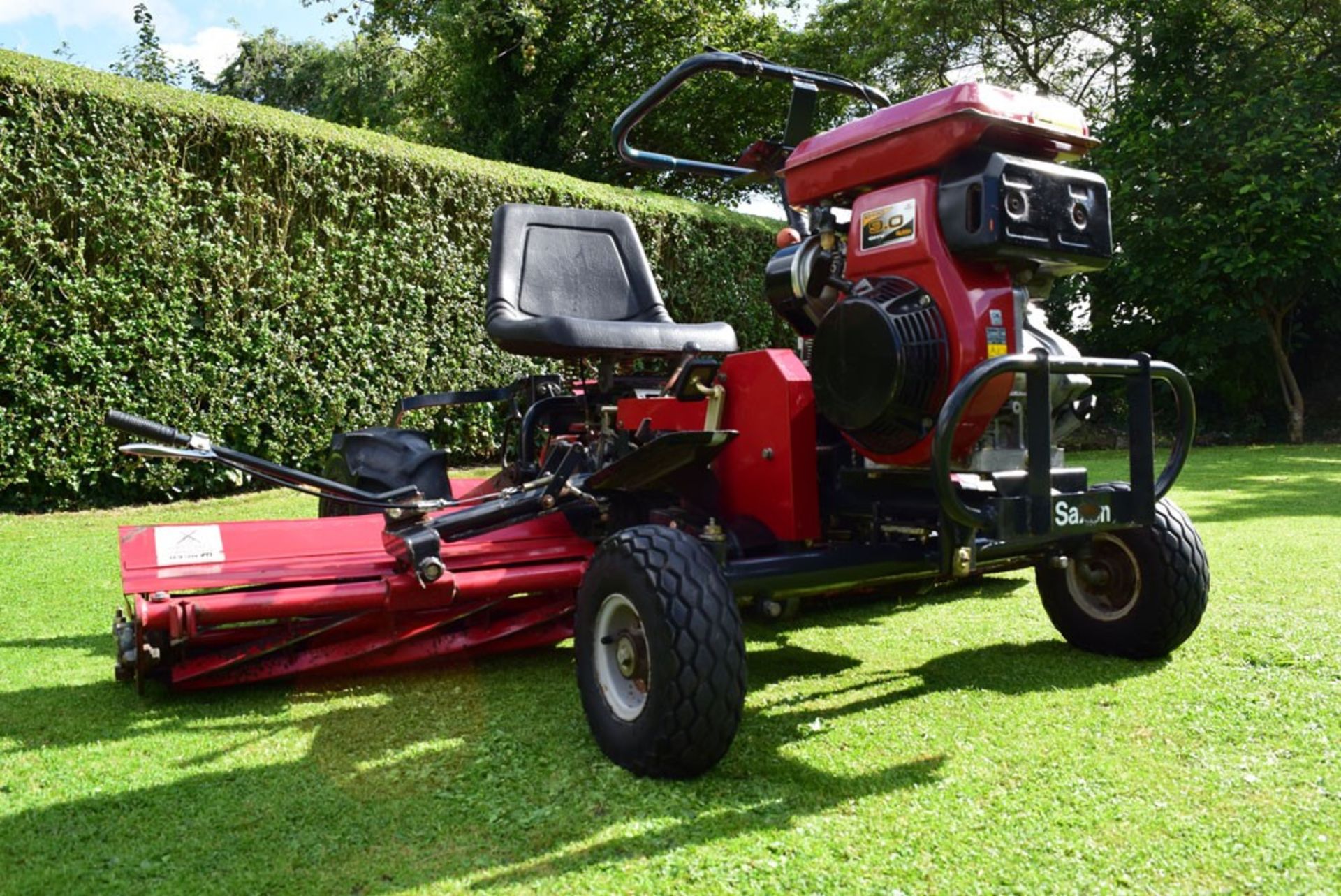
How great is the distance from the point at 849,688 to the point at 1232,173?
11.2 meters

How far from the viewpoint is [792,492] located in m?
2.91

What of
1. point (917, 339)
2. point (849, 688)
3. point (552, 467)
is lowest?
point (849, 688)

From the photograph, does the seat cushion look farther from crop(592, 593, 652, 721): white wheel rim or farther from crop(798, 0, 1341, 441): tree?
crop(798, 0, 1341, 441): tree

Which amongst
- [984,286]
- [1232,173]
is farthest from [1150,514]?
[1232,173]

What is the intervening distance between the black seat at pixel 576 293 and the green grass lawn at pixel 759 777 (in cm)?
109

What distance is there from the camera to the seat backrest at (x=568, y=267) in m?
4.29

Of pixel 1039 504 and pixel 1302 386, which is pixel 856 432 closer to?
pixel 1039 504

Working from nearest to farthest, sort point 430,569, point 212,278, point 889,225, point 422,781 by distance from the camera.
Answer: point 422,781 < point 889,225 < point 430,569 < point 212,278

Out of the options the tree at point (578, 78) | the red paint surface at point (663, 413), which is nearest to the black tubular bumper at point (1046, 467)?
the red paint surface at point (663, 413)

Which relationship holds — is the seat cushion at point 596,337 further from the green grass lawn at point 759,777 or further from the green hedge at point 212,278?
the green hedge at point 212,278

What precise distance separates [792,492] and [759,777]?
0.77 m

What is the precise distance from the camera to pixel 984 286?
2.64 m

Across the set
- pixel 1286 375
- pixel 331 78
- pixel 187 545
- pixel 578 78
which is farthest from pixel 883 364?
pixel 331 78

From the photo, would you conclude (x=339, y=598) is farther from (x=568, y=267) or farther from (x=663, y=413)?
(x=568, y=267)
